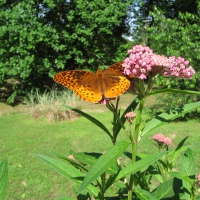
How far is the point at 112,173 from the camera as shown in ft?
4.99

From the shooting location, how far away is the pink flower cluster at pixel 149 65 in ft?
5.09

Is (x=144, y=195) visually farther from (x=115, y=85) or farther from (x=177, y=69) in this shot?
(x=177, y=69)

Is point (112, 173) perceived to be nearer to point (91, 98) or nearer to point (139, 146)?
point (91, 98)

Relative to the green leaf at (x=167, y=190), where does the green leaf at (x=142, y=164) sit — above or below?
above

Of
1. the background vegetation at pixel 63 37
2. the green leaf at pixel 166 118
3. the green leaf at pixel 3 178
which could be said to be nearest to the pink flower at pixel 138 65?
the green leaf at pixel 166 118

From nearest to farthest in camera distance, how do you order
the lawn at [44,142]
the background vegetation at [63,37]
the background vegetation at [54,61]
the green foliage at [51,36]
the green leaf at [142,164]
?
the green leaf at [142,164]
the lawn at [44,142]
the background vegetation at [54,61]
the background vegetation at [63,37]
the green foliage at [51,36]

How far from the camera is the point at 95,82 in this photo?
1726 millimetres

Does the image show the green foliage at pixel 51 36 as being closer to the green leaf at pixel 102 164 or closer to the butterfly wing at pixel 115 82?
the butterfly wing at pixel 115 82

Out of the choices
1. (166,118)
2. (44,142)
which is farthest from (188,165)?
(44,142)

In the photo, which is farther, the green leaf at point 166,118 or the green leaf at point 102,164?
the green leaf at point 166,118

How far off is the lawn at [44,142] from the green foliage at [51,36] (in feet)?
5.92

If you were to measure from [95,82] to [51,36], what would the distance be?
9722 millimetres

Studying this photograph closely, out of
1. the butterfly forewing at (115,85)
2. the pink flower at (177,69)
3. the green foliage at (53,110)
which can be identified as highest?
the pink flower at (177,69)

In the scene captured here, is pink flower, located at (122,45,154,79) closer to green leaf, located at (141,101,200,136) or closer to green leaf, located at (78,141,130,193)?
green leaf, located at (141,101,200,136)
